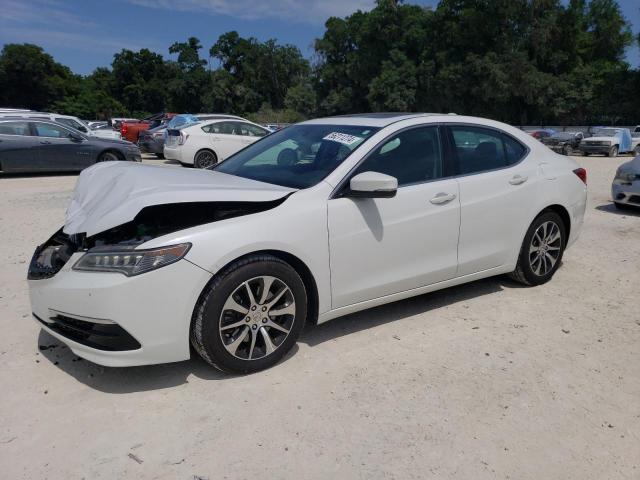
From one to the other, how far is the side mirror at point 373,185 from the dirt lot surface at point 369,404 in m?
1.09

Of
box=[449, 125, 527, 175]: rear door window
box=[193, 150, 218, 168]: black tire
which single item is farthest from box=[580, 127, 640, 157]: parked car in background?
box=[449, 125, 527, 175]: rear door window

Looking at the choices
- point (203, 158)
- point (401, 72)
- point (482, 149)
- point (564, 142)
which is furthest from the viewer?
point (401, 72)

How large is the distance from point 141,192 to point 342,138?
1.57m

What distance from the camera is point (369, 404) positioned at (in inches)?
122

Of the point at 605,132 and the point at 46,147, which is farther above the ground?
the point at 46,147

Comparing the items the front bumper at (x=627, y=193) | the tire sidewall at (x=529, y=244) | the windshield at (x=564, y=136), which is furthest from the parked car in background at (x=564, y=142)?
the tire sidewall at (x=529, y=244)

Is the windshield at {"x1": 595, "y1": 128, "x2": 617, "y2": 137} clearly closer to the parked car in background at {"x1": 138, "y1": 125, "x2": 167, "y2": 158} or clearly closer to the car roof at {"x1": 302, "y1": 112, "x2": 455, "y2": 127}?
the parked car in background at {"x1": 138, "y1": 125, "x2": 167, "y2": 158}

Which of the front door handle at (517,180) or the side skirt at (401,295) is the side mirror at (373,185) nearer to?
the side skirt at (401,295)

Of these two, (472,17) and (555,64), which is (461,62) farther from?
(555,64)

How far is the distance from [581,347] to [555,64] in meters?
A: 50.2

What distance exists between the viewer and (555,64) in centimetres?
4753

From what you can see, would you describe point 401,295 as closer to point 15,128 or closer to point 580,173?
point 580,173

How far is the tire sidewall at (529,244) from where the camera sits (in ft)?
15.9

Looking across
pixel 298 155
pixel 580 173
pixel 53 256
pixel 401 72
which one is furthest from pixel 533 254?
pixel 401 72
